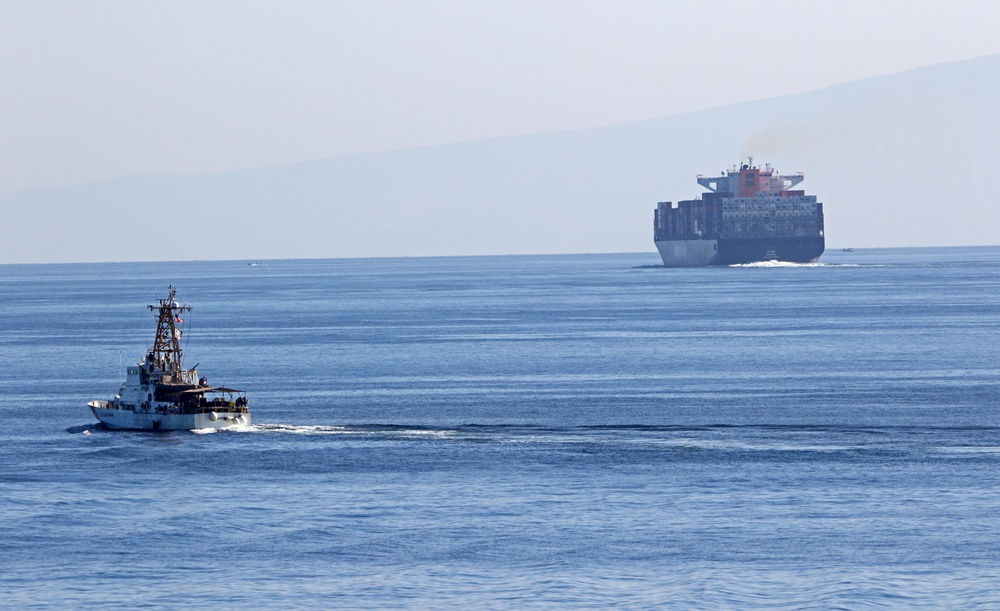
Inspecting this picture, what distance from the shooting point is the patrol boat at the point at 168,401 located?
80000mm

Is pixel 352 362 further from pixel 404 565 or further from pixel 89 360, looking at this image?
pixel 404 565

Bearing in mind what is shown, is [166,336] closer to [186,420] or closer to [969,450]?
[186,420]

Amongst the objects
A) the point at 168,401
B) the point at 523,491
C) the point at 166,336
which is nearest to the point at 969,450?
the point at 523,491

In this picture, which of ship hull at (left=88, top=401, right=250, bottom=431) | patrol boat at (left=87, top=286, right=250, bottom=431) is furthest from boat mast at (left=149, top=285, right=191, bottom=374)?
ship hull at (left=88, top=401, right=250, bottom=431)

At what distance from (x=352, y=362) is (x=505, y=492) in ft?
215

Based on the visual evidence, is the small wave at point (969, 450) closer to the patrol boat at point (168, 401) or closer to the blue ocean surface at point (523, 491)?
the blue ocean surface at point (523, 491)

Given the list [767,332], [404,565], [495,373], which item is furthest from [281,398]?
[767,332]

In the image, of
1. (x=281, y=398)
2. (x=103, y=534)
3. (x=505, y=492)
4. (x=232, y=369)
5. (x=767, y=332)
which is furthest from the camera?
(x=767, y=332)

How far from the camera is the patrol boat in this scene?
3150 inches

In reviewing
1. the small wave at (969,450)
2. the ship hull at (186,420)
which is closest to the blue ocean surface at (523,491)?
the small wave at (969,450)

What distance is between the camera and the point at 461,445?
242 feet

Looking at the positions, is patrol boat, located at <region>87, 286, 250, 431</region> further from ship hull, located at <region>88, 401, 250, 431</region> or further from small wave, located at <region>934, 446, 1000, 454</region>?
small wave, located at <region>934, 446, 1000, 454</region>

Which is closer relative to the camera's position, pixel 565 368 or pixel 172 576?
pixel 172 576

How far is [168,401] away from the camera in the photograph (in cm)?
8062
